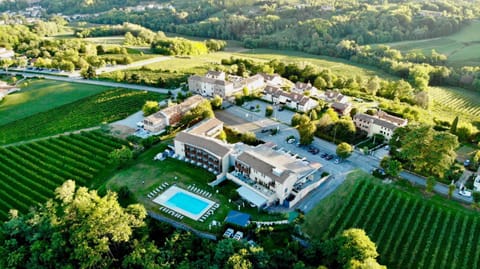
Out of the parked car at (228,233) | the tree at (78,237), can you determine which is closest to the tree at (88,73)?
the tree at (78,237)

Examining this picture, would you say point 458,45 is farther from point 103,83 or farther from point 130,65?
point 103,83

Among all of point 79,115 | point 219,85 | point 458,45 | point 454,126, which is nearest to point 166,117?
point 219,85

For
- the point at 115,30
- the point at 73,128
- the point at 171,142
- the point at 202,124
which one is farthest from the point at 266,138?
the point at 115,30

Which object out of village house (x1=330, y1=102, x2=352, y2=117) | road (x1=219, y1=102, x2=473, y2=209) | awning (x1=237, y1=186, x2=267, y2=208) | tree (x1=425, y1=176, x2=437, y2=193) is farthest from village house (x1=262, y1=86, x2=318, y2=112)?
tree (x1=425, y1=176, x2=437, y2=193)

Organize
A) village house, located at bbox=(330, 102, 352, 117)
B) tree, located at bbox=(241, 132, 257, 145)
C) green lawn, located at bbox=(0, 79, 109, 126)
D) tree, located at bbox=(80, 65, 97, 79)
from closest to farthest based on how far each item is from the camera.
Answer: tree, located at bbox=(241, 132, 257, 145)
village house, located at bbox=(330, 102, 352, 117)
green lawn, located at bbox=(0, 79, 109, 126)
tree, located at bbox=(80, 65, 97, 79)

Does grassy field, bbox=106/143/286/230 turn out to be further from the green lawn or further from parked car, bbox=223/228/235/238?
the green lawn

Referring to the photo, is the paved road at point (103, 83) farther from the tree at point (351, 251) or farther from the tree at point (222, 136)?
the tree at point (351, 251)
